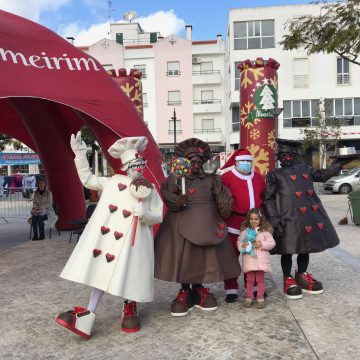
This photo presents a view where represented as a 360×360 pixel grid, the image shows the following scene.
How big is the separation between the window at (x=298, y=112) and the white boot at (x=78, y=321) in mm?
28657

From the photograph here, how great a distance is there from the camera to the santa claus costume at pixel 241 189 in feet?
15.6

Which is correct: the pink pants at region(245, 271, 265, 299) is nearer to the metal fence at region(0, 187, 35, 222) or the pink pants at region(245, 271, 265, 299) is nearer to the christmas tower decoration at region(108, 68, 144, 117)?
the christmas tower decoration at region(108, 68, 144, 117)

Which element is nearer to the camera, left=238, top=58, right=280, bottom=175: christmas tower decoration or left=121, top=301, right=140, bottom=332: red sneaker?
→ left=121, top=301, right=140, bottom=332: red sneaker

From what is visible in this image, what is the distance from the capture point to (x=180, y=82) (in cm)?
3906

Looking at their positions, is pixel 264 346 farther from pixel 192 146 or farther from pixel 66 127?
pixel 66 127

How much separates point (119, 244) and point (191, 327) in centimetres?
110

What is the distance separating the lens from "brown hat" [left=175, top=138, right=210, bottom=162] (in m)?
4.54

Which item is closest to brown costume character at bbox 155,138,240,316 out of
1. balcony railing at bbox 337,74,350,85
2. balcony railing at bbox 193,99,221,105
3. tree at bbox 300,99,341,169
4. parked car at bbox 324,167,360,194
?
parked car at bbox 324,167,360,194

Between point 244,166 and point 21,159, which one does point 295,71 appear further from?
point 244,166

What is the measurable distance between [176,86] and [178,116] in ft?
8.90

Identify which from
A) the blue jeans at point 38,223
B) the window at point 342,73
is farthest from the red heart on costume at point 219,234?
the window at point 342,73

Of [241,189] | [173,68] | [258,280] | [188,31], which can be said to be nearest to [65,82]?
[241,189]

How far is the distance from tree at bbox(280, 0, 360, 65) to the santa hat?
7.70 m

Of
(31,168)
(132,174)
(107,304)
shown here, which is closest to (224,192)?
(132,174)
